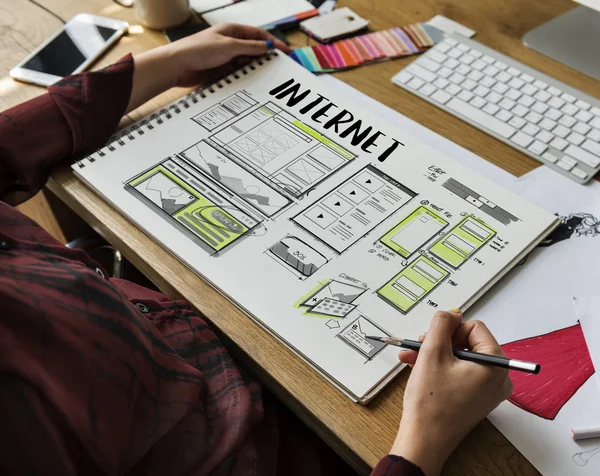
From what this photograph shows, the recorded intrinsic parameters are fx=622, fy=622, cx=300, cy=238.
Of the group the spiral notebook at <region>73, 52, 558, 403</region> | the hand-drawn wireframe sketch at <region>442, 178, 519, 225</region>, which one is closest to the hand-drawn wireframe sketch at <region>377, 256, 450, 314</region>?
the spiral notebook at <region>73, 52, 558, 403</region>

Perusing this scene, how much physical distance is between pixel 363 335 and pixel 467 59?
1.64 ft

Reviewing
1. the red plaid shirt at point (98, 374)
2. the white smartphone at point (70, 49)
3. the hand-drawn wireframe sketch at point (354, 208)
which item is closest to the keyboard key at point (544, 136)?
the hand-drawn wireframe sketch at point (354, 208)

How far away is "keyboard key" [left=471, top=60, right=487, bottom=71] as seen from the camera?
35.2 inches

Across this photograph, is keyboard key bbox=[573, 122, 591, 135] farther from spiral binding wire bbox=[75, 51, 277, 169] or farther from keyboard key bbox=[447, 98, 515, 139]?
spiral binding wire bbox=[75, 51, 277, 169]

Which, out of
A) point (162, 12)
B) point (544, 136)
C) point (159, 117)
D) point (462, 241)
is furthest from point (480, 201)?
point (162, 12)

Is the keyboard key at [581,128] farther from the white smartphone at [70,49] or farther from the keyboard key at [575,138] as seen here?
the white smartphone at [70,49]

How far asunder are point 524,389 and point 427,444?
0.12m

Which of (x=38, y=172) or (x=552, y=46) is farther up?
(x=552, y=46)

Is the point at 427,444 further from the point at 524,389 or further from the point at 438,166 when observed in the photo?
the point at 438,166

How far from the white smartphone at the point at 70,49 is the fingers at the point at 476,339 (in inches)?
26.2

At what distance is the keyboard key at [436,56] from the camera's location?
0.91m

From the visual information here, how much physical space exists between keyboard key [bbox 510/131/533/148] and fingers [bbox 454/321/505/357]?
0.32 meters

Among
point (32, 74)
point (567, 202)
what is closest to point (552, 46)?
point (567, 202)

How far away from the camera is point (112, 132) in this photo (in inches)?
31.7
